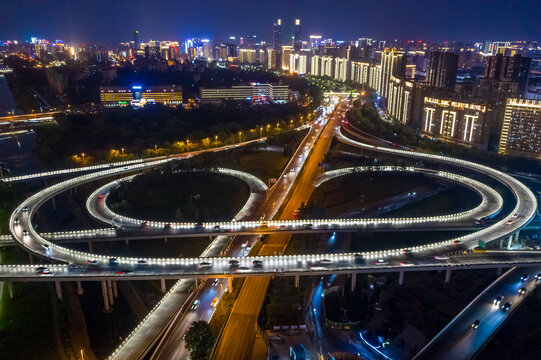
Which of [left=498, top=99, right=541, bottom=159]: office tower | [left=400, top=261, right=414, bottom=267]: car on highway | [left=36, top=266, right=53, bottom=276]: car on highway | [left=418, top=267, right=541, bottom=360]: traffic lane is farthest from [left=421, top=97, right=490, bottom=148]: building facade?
[left=36, top=266, right=53, bottom=276]: car on highway

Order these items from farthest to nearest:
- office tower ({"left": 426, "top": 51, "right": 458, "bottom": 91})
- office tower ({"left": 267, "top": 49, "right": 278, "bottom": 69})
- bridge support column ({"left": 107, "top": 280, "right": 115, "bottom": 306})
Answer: office tower ({"left": 267, "top": 49, "right": 278, "bottom": 69}) < office tower ({"left": 426, "top": 51, "right": 458, "bottom": 91}) < bridge support column ({"left": 107, "top": 280, "right": 115, "bottom": 306})

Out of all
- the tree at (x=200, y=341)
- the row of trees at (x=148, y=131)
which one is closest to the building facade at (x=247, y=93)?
the row of trees at (x=148, y=131)

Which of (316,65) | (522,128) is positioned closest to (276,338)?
(522,128)

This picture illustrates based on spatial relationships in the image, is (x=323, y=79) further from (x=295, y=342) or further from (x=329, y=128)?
(x=295, y=342)

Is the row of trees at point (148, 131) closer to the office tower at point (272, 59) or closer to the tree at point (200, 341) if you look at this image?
the tree at point (200, 341)

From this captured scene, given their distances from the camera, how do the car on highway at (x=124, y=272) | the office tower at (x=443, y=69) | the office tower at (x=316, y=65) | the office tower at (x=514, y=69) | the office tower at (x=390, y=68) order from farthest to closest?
the office tower at (x=316, y=65)
the office tower at (x=390, y=68)
the office tower at (x=443, y=69)
the office tower at (x=514, y=69)
the car on highway at (x=124, y=272)

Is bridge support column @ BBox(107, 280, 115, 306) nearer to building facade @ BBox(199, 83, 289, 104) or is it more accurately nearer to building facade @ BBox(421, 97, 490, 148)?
building facade @ BBox(421, 97, 490, 148)

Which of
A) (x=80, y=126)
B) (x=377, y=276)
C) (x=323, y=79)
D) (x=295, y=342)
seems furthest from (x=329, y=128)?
(x=323, y=79)
